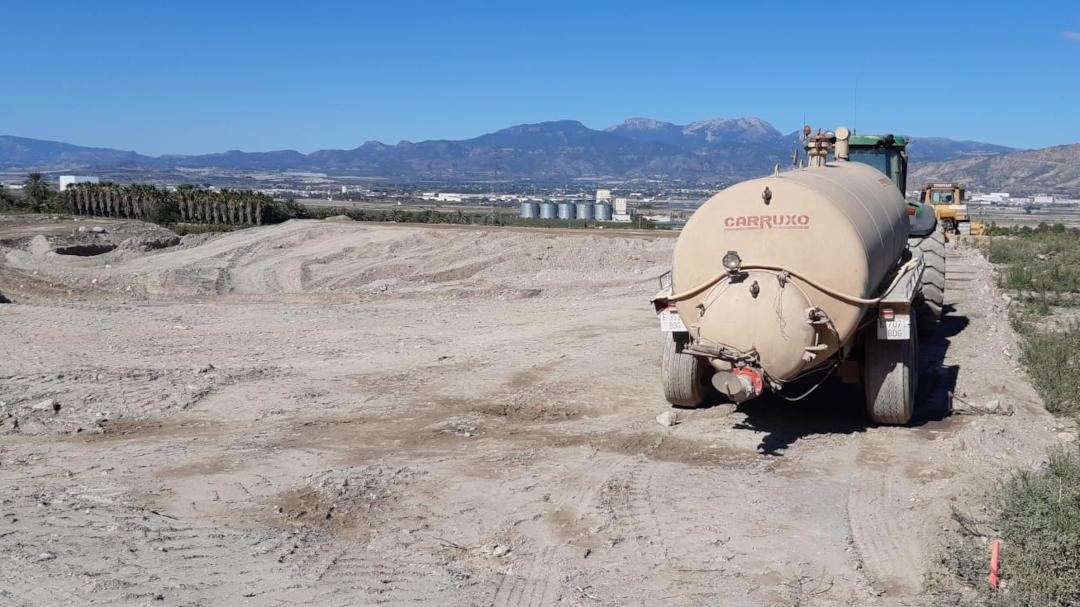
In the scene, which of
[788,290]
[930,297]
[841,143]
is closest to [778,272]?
[788,290]

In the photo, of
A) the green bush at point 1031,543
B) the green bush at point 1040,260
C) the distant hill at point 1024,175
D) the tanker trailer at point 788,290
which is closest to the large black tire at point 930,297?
the tanker trailer at point 788,290

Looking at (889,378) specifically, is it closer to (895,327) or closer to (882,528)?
(895,327)

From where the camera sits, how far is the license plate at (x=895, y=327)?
951cm

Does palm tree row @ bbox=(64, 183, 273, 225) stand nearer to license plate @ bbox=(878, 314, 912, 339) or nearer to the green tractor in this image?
the green tractor

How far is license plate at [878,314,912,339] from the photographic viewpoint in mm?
9508

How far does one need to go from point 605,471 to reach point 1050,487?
3845 millimetres

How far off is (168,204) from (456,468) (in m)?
57.4

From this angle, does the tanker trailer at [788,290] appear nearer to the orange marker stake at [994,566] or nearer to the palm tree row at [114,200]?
the orange marker stake at [994,566]

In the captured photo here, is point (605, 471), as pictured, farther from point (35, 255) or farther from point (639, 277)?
point (35, 255)

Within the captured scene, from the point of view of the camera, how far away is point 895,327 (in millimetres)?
9570

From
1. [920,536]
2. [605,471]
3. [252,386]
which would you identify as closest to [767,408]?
[605,471]

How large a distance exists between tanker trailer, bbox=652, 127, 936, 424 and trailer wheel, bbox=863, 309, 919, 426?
0.01m

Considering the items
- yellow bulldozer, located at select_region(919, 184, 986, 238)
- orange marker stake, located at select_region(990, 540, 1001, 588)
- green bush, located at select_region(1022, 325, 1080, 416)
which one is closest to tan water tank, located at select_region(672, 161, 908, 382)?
orange marker stake, located at select_region(990, 540, 1001, 588)

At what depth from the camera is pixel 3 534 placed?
7023 millimetres
